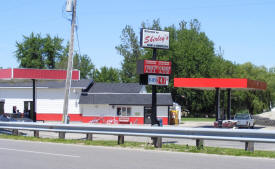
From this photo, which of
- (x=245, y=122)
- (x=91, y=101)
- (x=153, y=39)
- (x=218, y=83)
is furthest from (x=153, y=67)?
(x=91, y=101)

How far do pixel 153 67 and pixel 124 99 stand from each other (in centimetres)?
2943

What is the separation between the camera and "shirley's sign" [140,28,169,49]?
21.2 metres

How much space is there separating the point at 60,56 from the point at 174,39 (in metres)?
28.3

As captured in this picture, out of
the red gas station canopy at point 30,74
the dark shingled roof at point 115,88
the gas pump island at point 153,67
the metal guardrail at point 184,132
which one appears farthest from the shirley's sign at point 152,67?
the dark shingled roof at point 115,88

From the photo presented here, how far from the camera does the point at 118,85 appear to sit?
183 feet

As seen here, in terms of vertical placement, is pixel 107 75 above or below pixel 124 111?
above

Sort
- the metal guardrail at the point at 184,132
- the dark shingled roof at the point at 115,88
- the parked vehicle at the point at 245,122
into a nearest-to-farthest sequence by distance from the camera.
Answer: the metal guardrail at the point at 184,132
the parked vehicle at the point at 245,122
the dark shingled roof at the point at 115,88

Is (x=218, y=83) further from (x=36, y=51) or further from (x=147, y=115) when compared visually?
(x=36, y=51)

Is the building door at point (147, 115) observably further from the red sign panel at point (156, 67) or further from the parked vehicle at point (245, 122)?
the red sign panel at point (156, 67)

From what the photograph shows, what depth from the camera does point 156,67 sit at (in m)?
21.3

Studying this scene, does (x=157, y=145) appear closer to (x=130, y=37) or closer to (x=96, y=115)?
(x=96, y=115)

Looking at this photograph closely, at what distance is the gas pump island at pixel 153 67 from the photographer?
20953 millimetres

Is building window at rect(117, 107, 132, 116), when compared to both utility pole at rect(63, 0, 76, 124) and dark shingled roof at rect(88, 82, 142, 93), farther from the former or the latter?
utility pole at rect(63, 0, 76, 124)

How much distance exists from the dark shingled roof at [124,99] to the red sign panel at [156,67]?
87.3 ft
